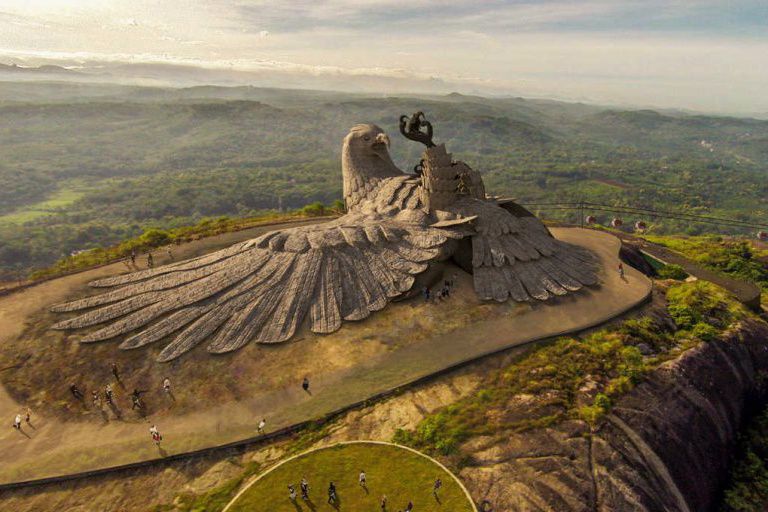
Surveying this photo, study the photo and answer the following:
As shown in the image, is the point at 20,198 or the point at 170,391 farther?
the point at 20,198

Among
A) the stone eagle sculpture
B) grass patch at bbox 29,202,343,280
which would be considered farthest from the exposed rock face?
grass patch at bbox 29,202,343,280

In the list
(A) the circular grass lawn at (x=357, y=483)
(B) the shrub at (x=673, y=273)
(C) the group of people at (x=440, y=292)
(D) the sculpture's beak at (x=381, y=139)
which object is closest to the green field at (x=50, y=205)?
(D) the sculpture's beak at (x=381, y=139)

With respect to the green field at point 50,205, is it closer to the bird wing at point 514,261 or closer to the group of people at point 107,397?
the group of people at point 107,397

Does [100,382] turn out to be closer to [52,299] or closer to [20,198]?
[52,299]

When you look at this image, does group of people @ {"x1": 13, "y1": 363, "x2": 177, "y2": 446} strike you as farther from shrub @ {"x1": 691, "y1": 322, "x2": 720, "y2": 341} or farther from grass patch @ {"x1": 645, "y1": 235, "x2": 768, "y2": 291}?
grass patch @ {"x1": 645, "y1": 235, "x2": 768, "y2": 291}

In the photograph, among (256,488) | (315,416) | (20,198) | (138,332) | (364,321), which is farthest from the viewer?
(20,198)

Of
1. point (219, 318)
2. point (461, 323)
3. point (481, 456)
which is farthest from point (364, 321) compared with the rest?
point (481, 456)

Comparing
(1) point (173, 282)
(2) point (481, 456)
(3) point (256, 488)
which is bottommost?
(3) point (256, 488)
